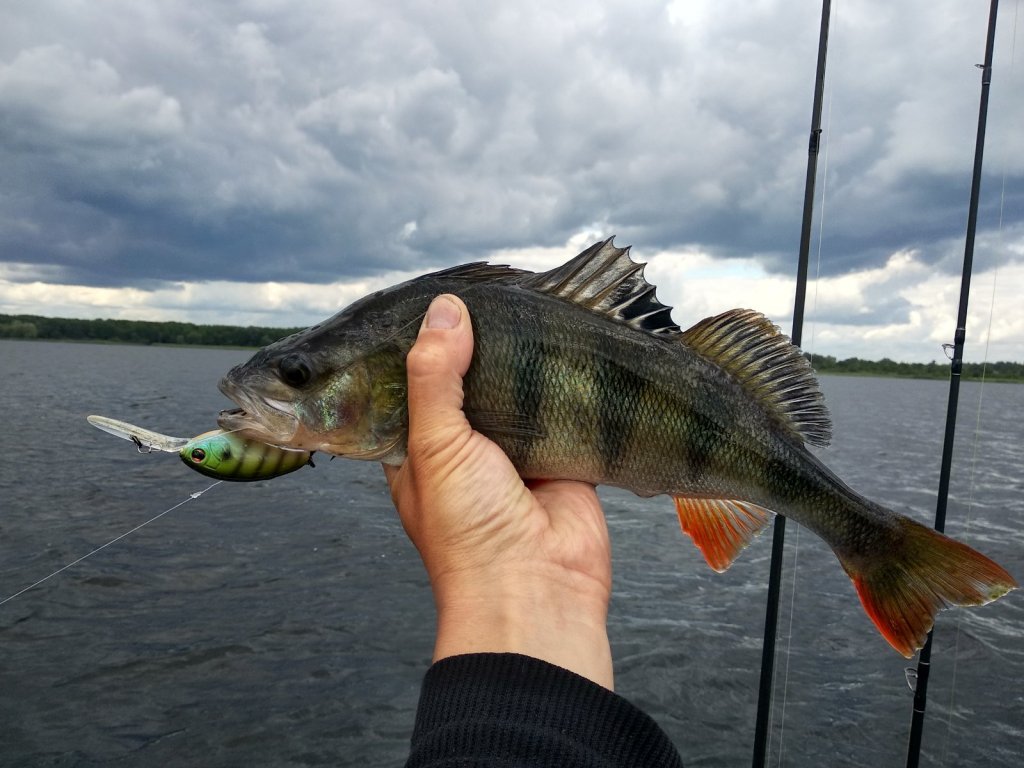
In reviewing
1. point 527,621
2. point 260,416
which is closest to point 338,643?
point 260,416

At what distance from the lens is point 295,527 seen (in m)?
18.4

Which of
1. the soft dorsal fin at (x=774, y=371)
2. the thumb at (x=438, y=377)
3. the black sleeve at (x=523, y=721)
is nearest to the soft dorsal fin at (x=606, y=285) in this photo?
the soft dorsal fin at (x=774, y=371)

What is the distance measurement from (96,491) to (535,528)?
864 inches

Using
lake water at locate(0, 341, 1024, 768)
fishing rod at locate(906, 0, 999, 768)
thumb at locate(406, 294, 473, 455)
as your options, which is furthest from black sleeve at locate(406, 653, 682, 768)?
lake water at locate(0, 341, 1024, 768)

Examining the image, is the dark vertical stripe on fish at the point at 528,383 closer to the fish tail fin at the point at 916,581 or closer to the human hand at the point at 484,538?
the human hand at the point at 484,538

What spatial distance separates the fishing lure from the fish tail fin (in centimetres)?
270

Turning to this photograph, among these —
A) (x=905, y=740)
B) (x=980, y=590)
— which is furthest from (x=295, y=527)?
(x=980, y=590)

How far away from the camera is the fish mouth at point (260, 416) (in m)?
3.31

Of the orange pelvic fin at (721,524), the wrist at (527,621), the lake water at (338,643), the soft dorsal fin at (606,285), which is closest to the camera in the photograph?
the wrist at (527,621)

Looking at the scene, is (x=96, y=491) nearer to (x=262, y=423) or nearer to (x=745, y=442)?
(x=262, y=423)

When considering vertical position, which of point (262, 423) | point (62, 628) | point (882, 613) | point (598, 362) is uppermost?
point (598, 362)

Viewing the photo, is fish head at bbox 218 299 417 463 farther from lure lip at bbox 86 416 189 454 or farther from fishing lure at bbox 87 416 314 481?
lure lip at bbox 86 416 189 454

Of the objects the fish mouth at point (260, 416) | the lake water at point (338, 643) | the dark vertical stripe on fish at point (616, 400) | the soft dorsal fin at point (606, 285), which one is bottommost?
the lake water at point (338, 643)

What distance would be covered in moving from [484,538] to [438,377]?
70 centimetres
